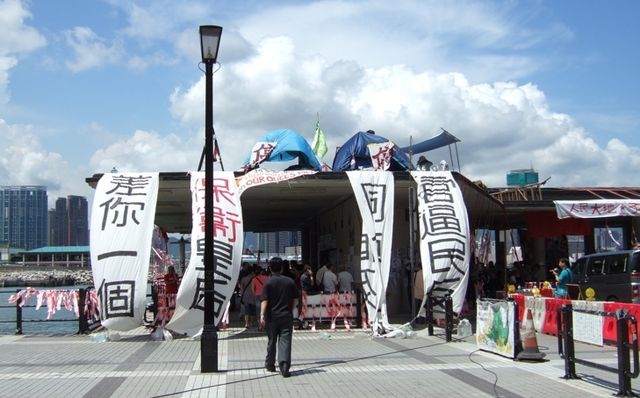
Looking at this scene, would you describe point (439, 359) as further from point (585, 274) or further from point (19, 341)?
point (19, 341)

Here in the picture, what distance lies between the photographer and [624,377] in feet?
28.6

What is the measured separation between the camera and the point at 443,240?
54.2 feet

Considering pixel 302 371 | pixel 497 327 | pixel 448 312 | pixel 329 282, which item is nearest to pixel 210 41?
pixel 302 371

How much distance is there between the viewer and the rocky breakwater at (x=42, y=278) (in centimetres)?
9062

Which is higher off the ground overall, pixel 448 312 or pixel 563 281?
pixel 563 281

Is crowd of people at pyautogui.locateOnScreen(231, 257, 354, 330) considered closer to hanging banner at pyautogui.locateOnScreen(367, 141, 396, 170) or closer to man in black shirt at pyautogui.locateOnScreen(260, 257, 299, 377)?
hanging banner at pyautogui.locateOnScreen(367, 141, 396, 170)

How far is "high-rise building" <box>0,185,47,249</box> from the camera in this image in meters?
153

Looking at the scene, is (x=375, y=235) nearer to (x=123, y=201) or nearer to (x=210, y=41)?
(x=123, y=201)

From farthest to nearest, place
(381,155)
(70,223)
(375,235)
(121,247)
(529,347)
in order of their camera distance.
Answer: (70,223) < (381,155) < (375,235) < (121,247) < (529,347)

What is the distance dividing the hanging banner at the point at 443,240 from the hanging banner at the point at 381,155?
243 centimetres

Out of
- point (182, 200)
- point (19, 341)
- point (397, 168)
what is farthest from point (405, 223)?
point (19, 341)

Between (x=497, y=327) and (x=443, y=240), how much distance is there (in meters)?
4.38

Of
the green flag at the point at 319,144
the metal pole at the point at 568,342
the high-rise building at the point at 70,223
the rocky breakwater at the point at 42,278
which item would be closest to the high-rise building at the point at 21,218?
the high-rise building at the point at 70,223

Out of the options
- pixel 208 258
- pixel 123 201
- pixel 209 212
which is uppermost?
pixel 123 201
